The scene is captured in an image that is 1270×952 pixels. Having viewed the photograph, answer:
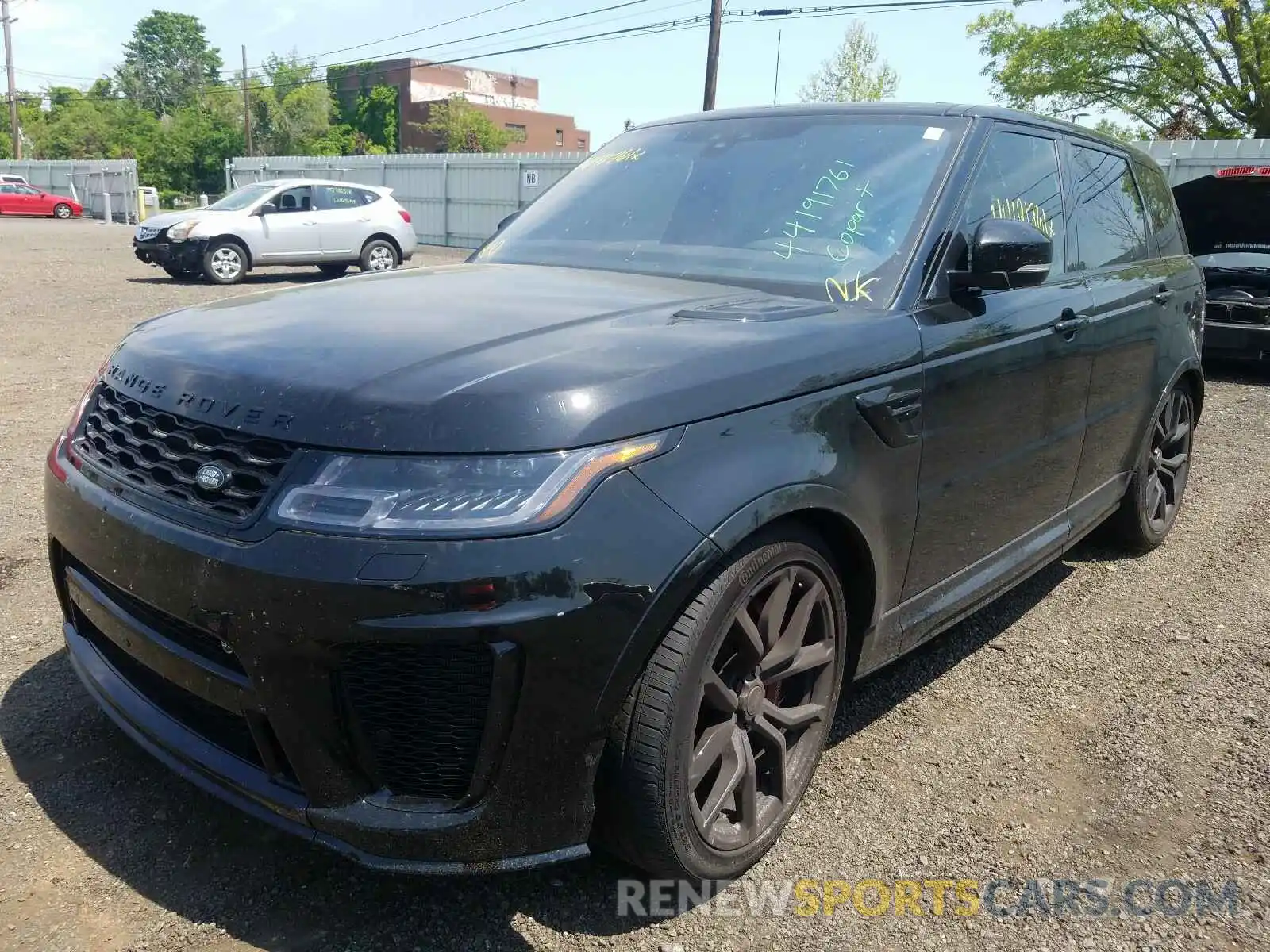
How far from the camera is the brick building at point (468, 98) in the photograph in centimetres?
7744

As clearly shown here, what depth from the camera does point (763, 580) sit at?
2.20 meters

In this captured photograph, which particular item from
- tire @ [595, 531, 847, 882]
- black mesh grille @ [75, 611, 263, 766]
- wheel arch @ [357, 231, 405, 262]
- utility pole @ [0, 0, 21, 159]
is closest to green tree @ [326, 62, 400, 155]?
utility pole @ [0, 0, 21, 159]

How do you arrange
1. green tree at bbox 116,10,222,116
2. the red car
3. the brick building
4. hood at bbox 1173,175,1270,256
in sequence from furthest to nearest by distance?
green tree at bbox 116,10,222,116, the brick building, the red car, hood at bbox 1173,175,1270,256

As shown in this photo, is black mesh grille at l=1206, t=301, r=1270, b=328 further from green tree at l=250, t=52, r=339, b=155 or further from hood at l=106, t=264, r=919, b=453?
green tree at l=250, t=52, r=339, b=155

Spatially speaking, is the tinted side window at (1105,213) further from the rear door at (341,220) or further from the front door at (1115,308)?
the rear door at (341,220)

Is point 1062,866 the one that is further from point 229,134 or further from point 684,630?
point 229,134

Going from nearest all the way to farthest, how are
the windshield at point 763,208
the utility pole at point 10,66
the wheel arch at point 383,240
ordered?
the windshield at point 763,208 < the wheel arch at point 383,240 < the utility pole at point 10,66

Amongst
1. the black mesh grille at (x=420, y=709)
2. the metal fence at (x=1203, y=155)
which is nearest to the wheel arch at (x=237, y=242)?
the metal fence at (x=1203, y=155)

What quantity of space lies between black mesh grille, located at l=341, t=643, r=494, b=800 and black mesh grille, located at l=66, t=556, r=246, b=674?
26cm

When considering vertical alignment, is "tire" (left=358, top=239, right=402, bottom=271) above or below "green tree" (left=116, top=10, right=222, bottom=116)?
below

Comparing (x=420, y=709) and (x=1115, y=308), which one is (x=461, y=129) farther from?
(x=420, y=709)

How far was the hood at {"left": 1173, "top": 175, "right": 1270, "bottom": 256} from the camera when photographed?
8.74 metres

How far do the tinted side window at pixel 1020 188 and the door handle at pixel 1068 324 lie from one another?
0.54ft

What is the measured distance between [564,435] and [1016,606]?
2.91 meters
